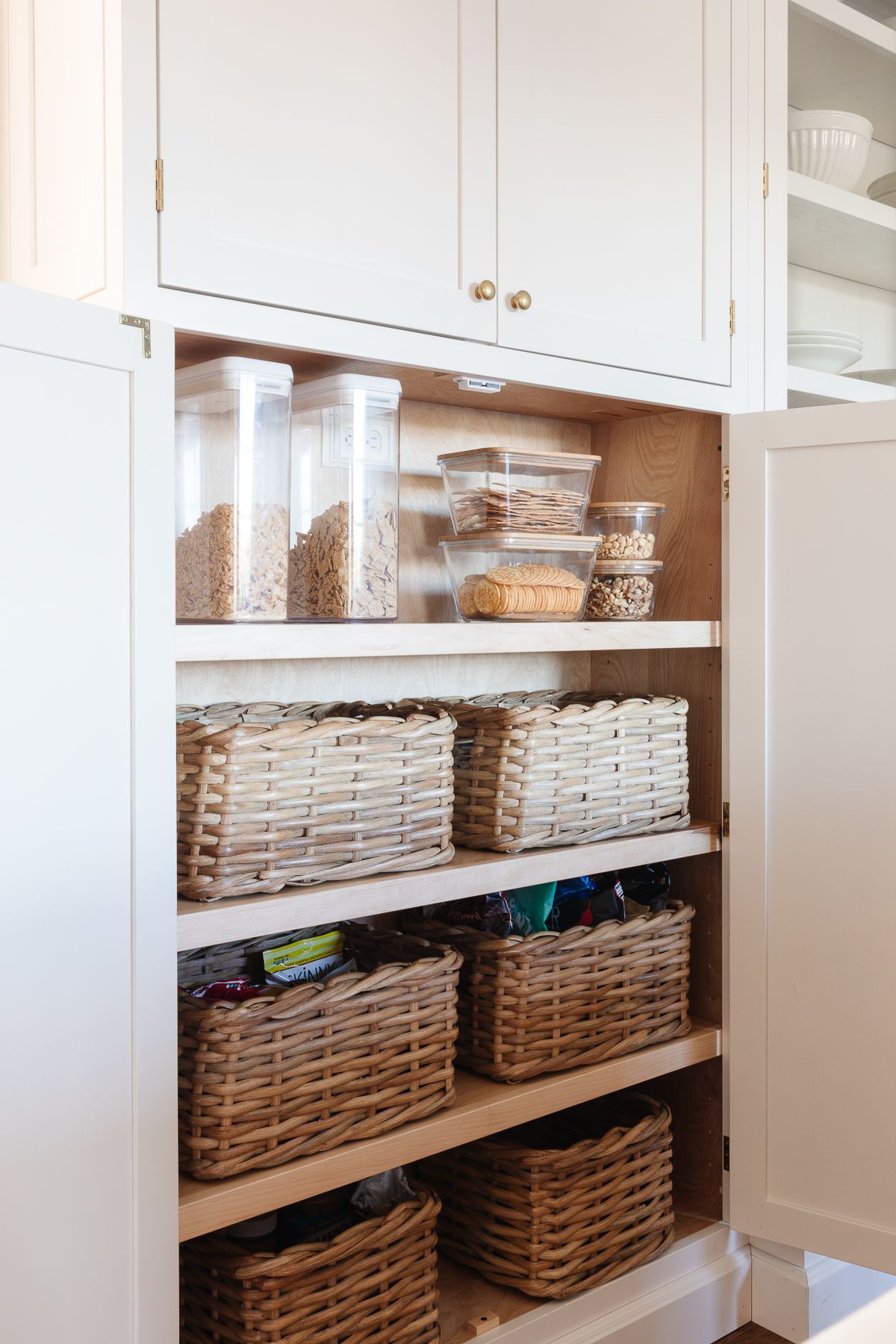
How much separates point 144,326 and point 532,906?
103 centimetres

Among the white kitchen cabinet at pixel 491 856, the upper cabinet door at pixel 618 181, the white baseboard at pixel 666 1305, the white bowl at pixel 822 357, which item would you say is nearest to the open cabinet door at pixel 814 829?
the white kitchen cabinet at pixel 491 856

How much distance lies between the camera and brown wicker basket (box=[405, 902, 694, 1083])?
1606 mm

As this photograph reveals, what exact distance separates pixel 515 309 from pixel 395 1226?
1.17m

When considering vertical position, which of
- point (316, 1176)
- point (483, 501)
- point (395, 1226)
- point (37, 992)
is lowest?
point (395, 1226)

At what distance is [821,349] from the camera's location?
6.60 ft

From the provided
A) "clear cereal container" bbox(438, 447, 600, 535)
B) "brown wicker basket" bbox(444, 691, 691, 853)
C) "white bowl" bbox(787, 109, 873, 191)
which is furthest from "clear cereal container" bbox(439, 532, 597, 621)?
"white bowl" bbox(787, 109, 873, 191)

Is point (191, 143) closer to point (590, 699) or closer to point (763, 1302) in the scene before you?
point (590, 699)

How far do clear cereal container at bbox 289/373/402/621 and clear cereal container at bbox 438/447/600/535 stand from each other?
22 cm

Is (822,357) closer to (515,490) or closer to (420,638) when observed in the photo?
(515,490)

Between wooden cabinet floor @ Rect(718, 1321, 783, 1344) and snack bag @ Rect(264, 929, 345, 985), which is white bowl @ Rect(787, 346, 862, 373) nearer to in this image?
snack bag @ Rect(264, 929, 345, 985)

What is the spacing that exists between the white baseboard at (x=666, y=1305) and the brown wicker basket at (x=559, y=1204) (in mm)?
30

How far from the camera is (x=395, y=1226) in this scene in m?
1.46

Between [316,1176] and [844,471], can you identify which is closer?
[316,1176]

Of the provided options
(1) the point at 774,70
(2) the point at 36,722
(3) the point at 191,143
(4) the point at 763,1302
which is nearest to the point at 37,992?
(2) the point at 36,722
